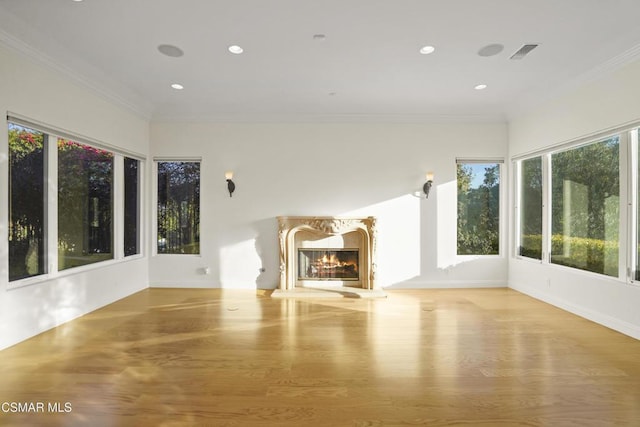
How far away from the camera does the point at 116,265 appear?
15.9 feet

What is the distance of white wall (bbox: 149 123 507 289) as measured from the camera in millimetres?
5645

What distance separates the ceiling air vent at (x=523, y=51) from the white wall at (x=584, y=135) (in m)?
1.03

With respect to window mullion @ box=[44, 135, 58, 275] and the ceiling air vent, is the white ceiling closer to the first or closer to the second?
the ceiling air vent

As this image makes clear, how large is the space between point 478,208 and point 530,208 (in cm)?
80

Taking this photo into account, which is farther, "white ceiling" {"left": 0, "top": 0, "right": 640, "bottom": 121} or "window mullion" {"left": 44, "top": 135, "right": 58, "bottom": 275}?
"window mullion" {"left": 44, "top": 135, "right": 58, "bottom": 275}

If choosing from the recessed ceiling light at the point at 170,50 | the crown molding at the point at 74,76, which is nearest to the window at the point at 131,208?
the crown molding at the point at 74,76

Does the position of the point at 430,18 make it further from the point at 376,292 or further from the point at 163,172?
the point at 163,172

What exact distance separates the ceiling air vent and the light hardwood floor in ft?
10.3

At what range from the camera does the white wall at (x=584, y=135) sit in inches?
136

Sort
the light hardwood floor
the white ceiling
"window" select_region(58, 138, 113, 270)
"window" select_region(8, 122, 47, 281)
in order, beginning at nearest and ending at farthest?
the light hardwood floor
the white ceiling
"window" select_region(8, 122, 47, 281)
"window" select_region(58, 138, 113, 270)

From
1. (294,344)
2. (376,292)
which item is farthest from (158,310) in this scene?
(376,292)

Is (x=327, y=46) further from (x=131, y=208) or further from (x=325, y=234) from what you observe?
(x=131, y=208)

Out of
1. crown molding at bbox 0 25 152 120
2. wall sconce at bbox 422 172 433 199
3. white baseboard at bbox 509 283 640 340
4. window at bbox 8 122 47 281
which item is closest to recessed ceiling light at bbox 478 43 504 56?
wall sconce at bbox 422 172 433 199

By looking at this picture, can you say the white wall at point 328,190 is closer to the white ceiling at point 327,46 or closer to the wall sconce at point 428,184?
the wall sconce at point 428,184
